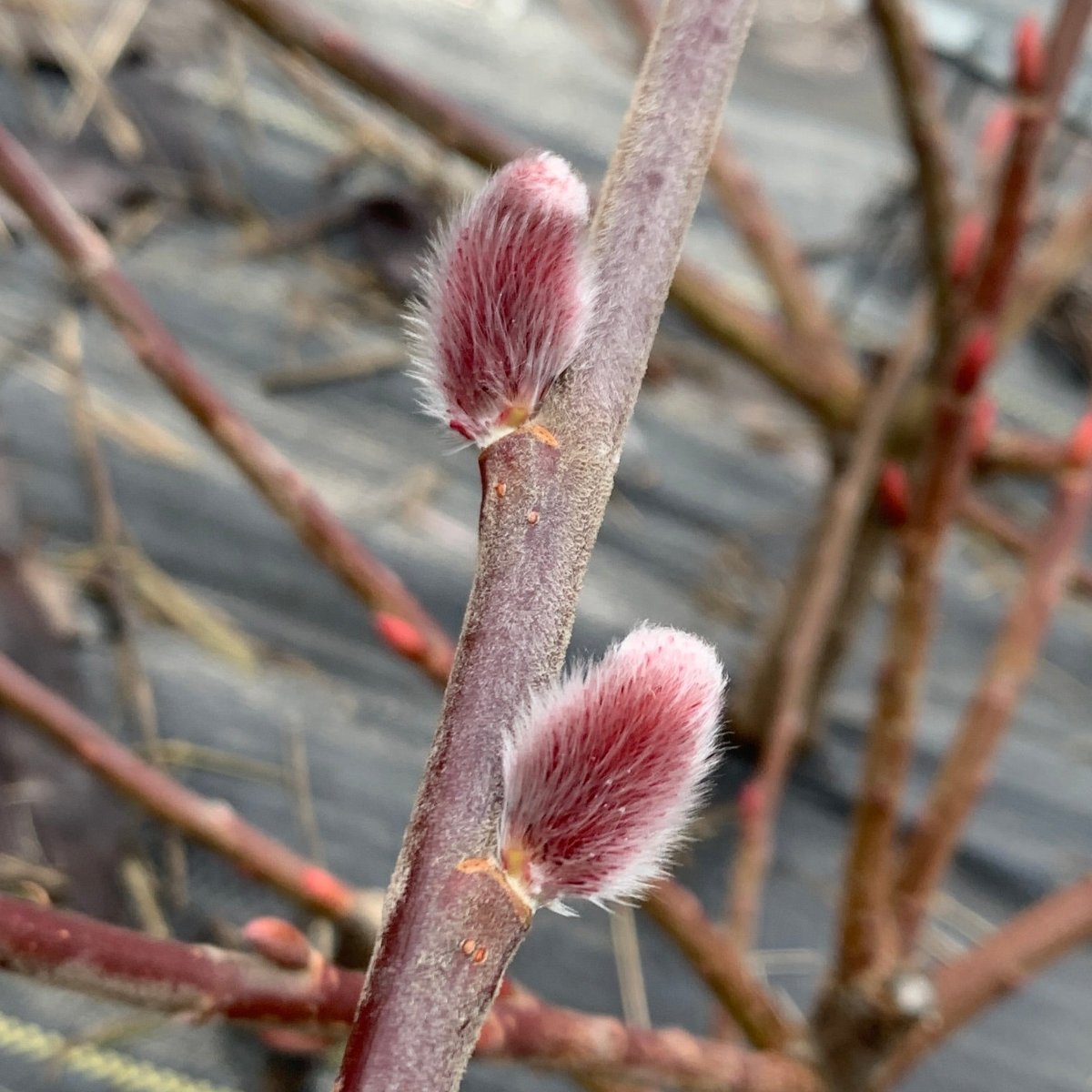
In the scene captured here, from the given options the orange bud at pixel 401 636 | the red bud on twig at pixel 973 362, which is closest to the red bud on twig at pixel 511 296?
the orange bud at pixel 401 636

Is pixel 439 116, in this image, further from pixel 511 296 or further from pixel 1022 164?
pixel 511 296

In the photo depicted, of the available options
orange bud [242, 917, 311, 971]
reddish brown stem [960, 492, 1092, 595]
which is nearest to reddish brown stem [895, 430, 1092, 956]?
reddish brown stem [960, 492, 1092, 595]

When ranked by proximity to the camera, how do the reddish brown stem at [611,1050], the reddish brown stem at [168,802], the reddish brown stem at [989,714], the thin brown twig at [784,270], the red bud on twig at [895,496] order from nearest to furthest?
the reddish brown stem at [611,1050], the reddish brown stem at [168,802], the reddish brown stem at [989,714], the red bud on twig at [895,496], the thin brown twig at [784,270]

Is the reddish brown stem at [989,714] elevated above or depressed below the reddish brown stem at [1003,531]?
below

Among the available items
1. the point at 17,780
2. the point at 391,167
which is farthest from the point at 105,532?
the point at 391,167

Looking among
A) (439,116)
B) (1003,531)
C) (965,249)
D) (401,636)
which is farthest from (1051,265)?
(401,636)

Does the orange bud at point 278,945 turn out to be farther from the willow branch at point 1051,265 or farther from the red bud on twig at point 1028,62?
the willow branch at point 1051,265
